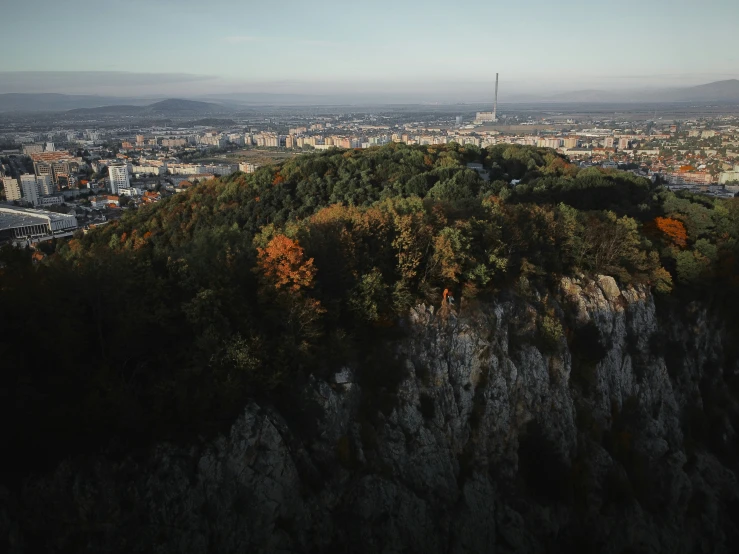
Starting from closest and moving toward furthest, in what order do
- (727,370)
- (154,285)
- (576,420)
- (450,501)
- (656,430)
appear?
(154,285) → (450,501) → (576,420) → (656,430) → (727,370)

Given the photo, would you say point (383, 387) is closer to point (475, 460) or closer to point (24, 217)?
point (475, 460)

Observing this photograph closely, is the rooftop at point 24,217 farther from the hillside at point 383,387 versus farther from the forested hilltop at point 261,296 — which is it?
the hillside at point 383,387

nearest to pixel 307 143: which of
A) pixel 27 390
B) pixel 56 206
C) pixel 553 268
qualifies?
pixel 56 206

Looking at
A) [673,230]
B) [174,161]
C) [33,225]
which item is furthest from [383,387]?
[174,161]

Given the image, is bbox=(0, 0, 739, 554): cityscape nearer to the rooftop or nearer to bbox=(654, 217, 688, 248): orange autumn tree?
bbox=(654, 217, 688, 248): orange autumn tree

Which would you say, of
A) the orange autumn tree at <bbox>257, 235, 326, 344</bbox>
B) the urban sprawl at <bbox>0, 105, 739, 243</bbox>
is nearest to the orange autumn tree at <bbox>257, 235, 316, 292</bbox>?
the orange autumn tree at <bbox>257, 235, 326, 344</bbox>

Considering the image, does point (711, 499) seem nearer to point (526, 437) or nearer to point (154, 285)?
point (526, 437)

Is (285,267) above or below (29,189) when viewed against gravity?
above
